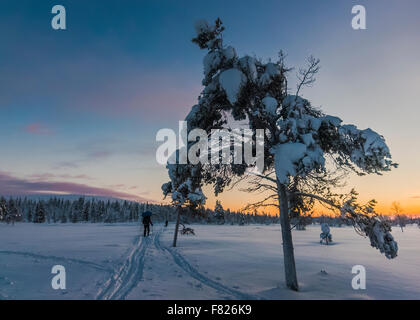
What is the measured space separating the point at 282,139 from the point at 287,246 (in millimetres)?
3878

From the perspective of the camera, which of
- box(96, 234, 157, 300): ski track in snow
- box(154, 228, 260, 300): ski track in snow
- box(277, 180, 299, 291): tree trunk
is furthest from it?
box(277, 180, 299, 291): tree trunk

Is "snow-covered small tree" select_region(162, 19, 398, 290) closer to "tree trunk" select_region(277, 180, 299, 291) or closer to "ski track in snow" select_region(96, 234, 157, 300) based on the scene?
"tree trunk" select_region(277, 180, 299, 291)

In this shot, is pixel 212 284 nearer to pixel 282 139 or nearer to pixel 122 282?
pixel 122 282

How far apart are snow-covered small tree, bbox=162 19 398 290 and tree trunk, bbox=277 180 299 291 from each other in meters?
0.01

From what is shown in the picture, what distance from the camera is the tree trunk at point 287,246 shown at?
26.5 feet

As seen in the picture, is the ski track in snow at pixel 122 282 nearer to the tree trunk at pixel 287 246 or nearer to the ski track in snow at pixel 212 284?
the ski track in snow at pixel 212 284

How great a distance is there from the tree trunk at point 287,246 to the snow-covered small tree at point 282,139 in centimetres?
1

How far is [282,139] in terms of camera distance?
24.7 ft

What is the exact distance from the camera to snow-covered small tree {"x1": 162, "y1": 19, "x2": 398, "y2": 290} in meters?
7.04

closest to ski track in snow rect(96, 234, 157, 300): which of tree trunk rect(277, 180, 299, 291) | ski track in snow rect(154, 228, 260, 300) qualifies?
ski track in snow rect(154, 228, 260, 300)

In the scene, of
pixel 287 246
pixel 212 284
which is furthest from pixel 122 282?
pixel 287 246

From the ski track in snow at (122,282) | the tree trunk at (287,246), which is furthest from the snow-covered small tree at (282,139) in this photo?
the ski track in snow at (122,282)
